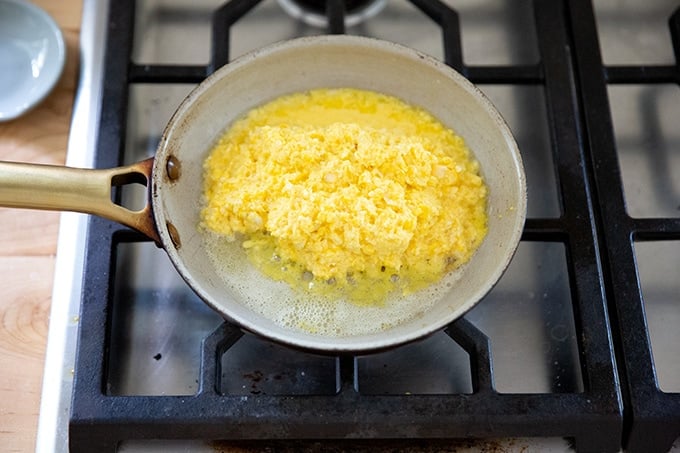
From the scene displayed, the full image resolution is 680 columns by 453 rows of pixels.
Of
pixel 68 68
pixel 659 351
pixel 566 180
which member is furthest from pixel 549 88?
pixel 68 68

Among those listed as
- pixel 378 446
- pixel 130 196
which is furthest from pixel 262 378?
pixel 130 196

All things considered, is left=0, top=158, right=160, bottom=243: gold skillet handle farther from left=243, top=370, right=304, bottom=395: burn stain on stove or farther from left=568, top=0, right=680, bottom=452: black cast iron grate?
left=568, top=0, right=680, bottom=452: black cast iron grate

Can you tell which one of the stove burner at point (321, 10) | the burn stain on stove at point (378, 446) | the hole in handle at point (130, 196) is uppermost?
the stove burner at point (321, 10)

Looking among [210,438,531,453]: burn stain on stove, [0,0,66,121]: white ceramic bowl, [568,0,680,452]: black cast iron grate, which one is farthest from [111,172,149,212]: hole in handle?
[568,0,680,452]: black cast iron grate

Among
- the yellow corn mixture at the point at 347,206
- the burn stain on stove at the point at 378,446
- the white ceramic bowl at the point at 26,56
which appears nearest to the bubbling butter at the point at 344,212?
the yellow corn mixture at the point at 347,206

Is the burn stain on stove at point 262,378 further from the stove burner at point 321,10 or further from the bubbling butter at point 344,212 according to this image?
the stove burner at point 321,10

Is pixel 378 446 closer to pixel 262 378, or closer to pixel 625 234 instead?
pixel 262 378
